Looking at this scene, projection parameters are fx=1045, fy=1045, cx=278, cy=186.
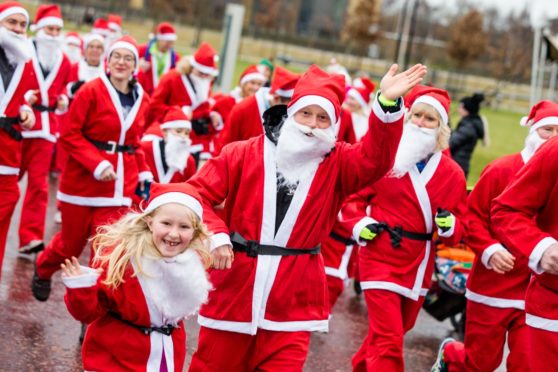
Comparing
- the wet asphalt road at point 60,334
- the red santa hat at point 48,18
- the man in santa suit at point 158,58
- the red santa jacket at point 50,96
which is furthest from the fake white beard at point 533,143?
the man in santa suit at point 158,58

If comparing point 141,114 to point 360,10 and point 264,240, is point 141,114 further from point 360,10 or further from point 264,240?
point 360,10

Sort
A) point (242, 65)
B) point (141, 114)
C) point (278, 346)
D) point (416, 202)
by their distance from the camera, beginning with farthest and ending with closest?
1. point (242, 65)
2. point (141, 114)
3. point (416, 202)
4. point (278, 346)

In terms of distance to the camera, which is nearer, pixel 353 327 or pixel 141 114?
pixel 141 114

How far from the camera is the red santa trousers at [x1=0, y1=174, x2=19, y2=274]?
8125 mm

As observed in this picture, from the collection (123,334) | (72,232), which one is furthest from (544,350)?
(72,232)

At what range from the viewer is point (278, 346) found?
5664mm

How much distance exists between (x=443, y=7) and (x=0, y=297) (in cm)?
9724

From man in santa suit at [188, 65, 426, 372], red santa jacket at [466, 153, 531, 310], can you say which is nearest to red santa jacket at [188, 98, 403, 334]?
man in santa suit at [188, 65, 426, 372]

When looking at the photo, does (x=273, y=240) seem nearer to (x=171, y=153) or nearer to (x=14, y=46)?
(x=14, y=46)

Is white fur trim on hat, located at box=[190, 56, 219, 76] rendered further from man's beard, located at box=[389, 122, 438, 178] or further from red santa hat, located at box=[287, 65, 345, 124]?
red santa hat, located at box=[287, 65, 345, 124]

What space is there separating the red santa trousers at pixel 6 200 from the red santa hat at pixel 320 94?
3189mm

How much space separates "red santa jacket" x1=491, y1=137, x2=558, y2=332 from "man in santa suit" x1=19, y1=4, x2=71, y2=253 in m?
5.06

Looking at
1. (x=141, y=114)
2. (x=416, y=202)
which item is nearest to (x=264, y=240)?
(x=416, y=202)

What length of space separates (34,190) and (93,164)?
8.48 ft
